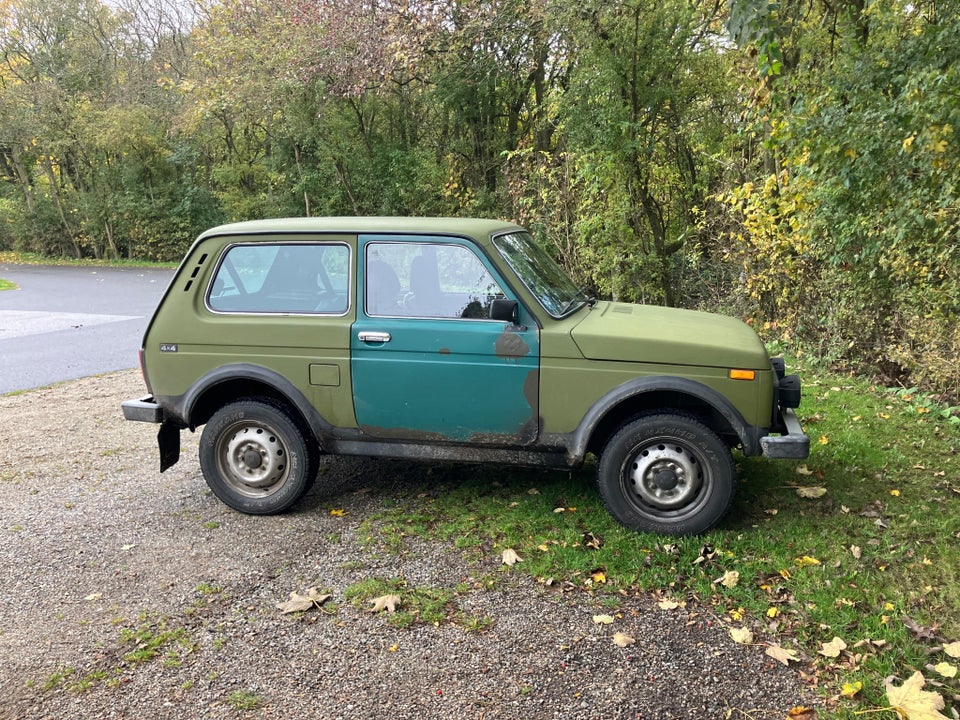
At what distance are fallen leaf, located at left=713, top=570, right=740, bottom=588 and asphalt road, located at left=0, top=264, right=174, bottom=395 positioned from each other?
27.5 ft

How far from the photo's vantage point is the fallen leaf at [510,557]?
14.1 feet

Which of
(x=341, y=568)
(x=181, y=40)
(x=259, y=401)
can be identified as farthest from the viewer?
(x=181, y=40)

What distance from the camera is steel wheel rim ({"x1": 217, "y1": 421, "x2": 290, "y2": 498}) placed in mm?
5035

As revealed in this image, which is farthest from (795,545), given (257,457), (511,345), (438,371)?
(257,457)

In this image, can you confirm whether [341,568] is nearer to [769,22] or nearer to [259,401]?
[259,401]

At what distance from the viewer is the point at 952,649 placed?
3324mm

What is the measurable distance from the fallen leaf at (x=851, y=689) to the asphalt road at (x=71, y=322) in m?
9.12

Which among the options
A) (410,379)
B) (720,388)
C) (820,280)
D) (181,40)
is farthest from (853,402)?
(181,40)

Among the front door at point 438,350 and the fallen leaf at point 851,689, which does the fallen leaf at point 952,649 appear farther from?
the front door at point 438,350

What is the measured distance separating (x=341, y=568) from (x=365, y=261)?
1866mm

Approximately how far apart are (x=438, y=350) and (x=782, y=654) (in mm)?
2421

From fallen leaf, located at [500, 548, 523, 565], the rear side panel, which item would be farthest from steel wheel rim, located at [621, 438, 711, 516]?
the rear side panel

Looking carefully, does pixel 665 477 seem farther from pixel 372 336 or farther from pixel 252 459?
pixel 252 459

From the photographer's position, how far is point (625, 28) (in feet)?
33.4
